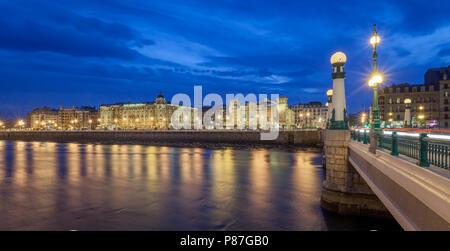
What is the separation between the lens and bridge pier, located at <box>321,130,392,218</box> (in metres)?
15.0

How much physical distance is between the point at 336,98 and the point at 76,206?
18.8 m

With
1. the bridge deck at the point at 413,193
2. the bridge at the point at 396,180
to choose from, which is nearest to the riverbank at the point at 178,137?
the bridge at the point at 396,180

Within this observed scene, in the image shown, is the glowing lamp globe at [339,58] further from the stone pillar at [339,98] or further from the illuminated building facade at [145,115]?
the illuminated building facade at [145,115]

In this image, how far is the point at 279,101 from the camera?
195 meters

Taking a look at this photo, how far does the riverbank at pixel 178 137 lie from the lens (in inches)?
3118

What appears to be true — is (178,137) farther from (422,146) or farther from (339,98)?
(422,146)

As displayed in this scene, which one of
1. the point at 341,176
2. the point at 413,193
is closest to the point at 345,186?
the point at 341,176

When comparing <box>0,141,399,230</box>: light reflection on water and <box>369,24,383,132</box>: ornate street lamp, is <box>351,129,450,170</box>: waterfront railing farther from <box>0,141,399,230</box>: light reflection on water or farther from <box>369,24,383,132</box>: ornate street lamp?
<box>0,141,399,230</box>: light reflection on water

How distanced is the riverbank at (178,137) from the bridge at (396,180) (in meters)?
59.1

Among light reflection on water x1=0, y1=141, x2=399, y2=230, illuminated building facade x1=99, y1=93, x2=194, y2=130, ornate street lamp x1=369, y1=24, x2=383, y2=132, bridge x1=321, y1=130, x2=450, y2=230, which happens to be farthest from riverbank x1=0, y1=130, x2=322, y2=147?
illuminated building facade x1=99, y1=93, x2=194, y2=130

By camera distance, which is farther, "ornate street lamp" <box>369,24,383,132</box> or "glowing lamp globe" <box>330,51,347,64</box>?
"glowing lamp globe" <box>330,51,347,64</box>

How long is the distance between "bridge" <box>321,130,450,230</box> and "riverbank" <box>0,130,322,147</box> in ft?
194

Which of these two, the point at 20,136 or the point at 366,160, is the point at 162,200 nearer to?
the point at 366,160

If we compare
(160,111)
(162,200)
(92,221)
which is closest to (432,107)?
(162,200)
